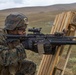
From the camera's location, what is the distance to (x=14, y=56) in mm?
6023

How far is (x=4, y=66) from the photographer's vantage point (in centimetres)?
639

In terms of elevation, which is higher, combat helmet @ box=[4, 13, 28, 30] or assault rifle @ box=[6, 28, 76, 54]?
combat helmet @ box=[4, 13, 28, 30]

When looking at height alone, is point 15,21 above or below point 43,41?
above

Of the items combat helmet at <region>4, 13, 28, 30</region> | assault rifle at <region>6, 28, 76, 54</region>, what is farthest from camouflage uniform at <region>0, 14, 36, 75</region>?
assault rifle at <region>6, 28, 76, 54</region>

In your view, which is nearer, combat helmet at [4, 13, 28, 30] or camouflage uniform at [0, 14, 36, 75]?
camouflage uniform at [0, 14, 36, 75]

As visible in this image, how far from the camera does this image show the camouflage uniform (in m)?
6.02

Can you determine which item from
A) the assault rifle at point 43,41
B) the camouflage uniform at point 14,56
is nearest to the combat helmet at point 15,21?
the camouflage uniform at point 14,56

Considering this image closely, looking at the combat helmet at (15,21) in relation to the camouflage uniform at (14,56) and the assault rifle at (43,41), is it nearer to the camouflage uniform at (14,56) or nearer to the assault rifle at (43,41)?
the camouflage uniform at (14,56)

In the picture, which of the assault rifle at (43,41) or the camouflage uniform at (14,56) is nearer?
the camouflage uniform at (14,56)

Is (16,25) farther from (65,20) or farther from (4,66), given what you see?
(65,20)

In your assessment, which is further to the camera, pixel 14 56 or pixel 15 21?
pixel 15 21

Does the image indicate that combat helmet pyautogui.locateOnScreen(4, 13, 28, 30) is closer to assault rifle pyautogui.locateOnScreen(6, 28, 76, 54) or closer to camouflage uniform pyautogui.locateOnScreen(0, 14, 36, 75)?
camouflage uniform pyautogui.locateOnScreen(0, 14, 36, 75)

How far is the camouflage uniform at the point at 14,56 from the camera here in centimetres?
602

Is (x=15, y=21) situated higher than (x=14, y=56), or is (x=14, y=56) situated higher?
(x=15, y=21)
